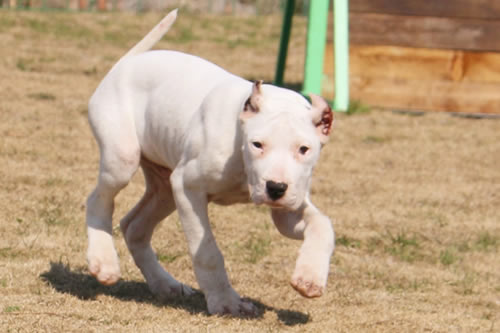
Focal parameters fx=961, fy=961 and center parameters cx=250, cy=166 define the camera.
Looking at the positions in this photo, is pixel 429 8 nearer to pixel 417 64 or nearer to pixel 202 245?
pixel 417 64

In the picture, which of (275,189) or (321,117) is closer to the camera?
(275,189)

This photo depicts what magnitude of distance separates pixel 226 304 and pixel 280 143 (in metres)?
0.94

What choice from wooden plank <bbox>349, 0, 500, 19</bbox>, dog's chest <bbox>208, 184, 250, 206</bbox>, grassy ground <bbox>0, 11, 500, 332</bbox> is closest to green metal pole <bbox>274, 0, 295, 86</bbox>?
wooden plank <bbox>349, 0, 500, 19</bbox>

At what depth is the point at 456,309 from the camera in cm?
511

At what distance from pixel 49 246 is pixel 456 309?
2.35 metres

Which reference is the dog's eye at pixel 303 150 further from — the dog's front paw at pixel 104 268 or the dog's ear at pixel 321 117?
the dog's front paw at pixel 104 268

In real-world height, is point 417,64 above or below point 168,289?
above

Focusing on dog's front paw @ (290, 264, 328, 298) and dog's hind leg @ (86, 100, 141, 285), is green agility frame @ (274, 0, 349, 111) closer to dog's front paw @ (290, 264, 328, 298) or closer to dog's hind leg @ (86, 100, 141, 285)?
dog's hind leg @ (86, 100, 141, 285)

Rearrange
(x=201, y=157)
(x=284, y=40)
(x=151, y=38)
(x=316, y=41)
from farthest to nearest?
1. (x=284, y=40)
2. (x=316, y=41)
3. (x=151, y=38)
4. (x=201, y=157)

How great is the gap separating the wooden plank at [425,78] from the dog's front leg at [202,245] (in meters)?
7.24

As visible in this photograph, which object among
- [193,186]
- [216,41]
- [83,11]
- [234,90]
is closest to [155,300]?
[193,186]

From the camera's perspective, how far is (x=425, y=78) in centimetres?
1145

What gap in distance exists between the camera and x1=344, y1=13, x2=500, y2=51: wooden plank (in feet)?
36.9

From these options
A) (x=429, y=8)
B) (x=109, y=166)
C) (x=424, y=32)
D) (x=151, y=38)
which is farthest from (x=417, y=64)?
(x=109, y=166)
